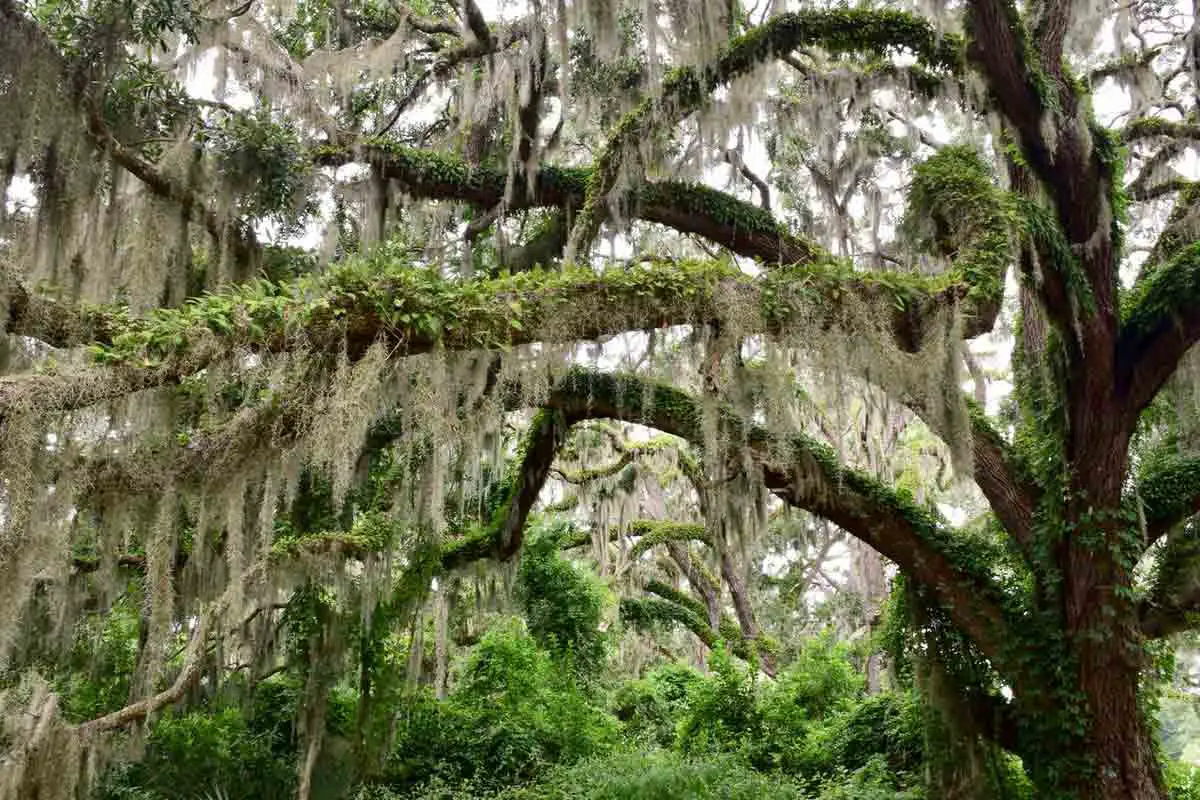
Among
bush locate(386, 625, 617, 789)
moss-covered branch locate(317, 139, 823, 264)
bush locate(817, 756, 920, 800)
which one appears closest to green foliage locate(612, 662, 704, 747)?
bush locate(386, 625, 617, 789)

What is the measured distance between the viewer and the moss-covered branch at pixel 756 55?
21.4ft

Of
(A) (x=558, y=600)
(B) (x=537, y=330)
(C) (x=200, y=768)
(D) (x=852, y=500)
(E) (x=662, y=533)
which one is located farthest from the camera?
(E) (x=662, y=533)

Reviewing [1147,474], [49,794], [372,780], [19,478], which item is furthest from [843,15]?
[372,780]

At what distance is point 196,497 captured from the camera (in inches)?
189

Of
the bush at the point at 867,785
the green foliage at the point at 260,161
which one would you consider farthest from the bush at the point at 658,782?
the green foliage at the point at 260,161

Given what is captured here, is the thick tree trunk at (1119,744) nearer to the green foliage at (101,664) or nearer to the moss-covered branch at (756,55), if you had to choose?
the moss-covered branch at (756,55)

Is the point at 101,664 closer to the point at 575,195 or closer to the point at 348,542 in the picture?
the point at 348,542

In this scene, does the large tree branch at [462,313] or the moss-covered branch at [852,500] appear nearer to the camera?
the large tree branch at [462,313]

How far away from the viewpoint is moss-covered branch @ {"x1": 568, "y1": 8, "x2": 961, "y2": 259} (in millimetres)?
6508

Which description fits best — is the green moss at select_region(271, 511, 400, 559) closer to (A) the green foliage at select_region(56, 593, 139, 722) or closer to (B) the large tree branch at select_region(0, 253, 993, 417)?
(A) the green foliage at select_region(56, 593, 139, 722)

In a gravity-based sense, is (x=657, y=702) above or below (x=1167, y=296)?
below

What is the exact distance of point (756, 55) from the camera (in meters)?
6.77

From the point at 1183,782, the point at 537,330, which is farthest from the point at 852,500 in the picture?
the point at 1183,782

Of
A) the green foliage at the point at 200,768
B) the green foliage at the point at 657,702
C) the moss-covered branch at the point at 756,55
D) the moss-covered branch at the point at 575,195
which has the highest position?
the moss-covered branch at the point at 756,55
